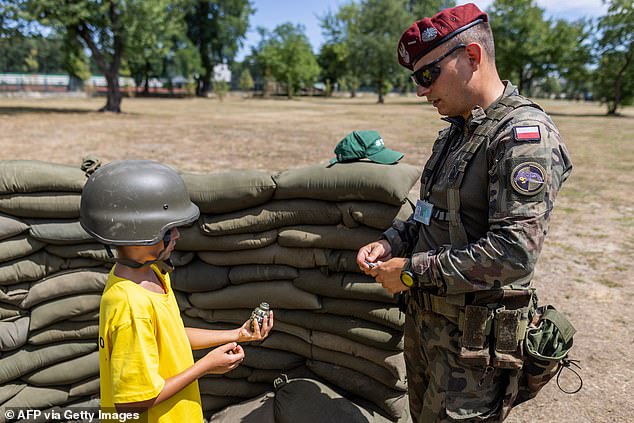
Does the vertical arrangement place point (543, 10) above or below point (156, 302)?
above

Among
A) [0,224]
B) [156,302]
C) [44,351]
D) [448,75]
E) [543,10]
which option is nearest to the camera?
[156,302]

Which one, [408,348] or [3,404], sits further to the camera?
[3,404]

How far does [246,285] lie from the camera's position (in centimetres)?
269

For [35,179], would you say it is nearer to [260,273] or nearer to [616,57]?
[260,273]

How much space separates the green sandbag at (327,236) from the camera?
2.46 metres

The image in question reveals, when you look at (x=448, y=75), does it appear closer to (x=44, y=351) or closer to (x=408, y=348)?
(x=408, y=348)

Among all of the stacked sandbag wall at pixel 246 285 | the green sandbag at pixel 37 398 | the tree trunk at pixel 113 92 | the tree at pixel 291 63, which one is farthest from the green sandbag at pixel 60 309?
the tree at pixel 291 63

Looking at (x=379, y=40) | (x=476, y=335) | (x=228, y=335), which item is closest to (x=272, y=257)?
(x=228, y=335)

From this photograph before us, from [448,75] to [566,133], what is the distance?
59.7ft

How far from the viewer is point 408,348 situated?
2012 mm

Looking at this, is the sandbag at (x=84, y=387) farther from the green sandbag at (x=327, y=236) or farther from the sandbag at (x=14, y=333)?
the green sandbag at (x=327, y=236)

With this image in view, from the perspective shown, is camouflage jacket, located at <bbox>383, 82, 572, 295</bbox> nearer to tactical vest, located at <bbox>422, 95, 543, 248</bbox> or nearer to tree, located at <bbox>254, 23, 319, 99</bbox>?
tactical vest, located at <bbox>422, 95, 543, 248</bbox>

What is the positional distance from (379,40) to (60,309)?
140 ft

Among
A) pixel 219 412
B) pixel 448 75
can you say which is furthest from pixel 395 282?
pixel 219 412
